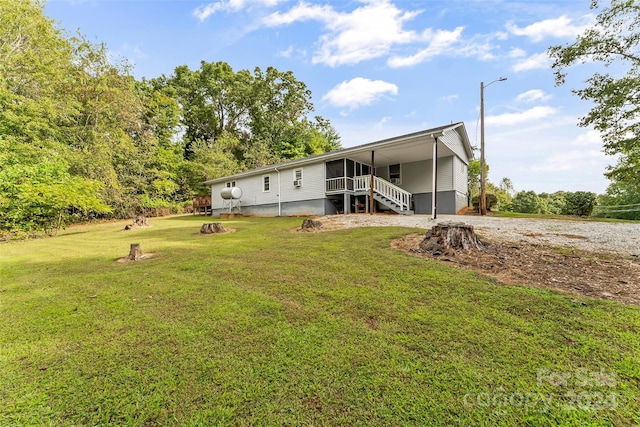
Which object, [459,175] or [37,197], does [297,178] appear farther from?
[37,197]

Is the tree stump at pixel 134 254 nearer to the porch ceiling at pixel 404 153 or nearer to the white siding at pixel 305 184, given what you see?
the white siding at pixel 305 184

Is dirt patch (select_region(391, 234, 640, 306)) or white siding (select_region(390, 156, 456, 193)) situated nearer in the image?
dirt patch (select_region(391, 234, 640, 306))

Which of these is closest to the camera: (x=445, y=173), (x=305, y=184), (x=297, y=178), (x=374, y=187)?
(x=374, y=187)

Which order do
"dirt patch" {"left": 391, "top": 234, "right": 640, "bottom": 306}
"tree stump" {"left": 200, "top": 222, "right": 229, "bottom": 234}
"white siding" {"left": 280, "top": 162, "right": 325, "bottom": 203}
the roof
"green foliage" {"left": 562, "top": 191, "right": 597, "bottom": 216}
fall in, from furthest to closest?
1. "green foliage" {"left": 562, "top": 191, "right": 597, "bottom": 216}
2. "white siding" {"left": 280, "top": 162, "right": 325, "bottom": 203}
3. the roof
4. "tree stump" {"left": 200, "top": 222, "right": 229, "bottom": 234}
5. "dirt patch" {"left": 391, "top": 234, "right": 640, "bottom": 306}

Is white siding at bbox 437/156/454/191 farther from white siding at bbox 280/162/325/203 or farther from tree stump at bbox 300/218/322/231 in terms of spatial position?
tree stump at bbox 300/218/322/231

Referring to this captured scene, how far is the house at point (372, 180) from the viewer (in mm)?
12492

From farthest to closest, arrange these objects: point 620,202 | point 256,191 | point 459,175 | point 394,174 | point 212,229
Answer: point 620,202
point 256,191
point 394,174
point 459,175
point 212,229

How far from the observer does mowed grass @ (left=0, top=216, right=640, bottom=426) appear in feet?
4.94

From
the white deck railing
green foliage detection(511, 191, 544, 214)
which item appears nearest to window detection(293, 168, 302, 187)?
the white deck railing

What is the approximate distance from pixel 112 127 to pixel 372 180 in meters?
18.7

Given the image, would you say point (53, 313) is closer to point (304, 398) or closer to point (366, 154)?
point (304, 398)

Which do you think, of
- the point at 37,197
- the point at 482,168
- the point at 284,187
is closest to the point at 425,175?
the point at 482,168

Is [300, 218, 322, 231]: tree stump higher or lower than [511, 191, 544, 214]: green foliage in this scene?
lower

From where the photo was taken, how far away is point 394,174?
1541cm
